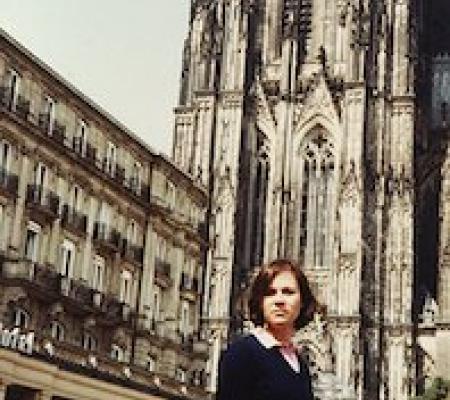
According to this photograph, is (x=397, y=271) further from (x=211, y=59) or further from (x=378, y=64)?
(x=211, y=59)

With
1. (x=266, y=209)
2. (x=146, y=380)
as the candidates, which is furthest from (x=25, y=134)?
(x=266, y=209)

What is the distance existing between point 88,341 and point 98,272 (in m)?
1.99

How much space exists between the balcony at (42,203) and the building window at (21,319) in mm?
2492

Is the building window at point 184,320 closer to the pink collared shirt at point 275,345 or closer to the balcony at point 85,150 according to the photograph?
the balcony at point 85,150

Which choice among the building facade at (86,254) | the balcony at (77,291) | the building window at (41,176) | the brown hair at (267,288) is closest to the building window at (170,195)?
the building facade at (86,254)

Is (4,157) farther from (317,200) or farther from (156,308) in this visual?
(317,200)

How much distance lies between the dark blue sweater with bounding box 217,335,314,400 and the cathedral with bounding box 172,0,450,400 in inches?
1639

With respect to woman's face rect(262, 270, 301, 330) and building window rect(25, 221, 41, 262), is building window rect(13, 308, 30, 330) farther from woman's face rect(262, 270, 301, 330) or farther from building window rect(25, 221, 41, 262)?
woman's face rect(262, 270, 301, 330)

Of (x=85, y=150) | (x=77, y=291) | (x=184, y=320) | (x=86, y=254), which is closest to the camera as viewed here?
(x=77, y=291)

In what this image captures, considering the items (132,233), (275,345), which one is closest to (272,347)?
(275,345)

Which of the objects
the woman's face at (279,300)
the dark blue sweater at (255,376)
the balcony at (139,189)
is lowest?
the dark blue sweater at (255,376)

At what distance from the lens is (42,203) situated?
28328mm

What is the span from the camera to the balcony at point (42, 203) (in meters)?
27.8

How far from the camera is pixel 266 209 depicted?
50781mm
